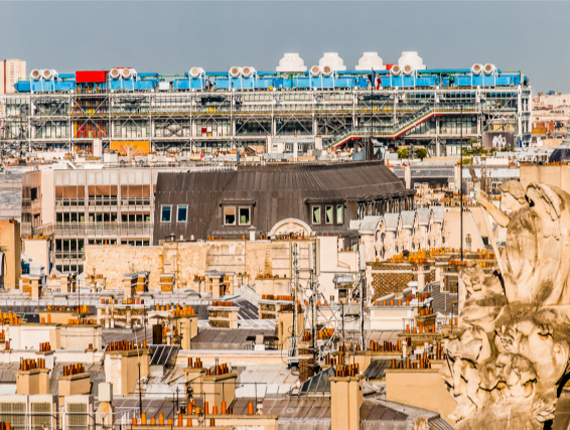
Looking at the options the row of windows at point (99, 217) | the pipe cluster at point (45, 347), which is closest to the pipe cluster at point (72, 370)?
the pipe cluster at point (45, 347)

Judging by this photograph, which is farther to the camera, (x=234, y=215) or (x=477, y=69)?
(x=477, y=69)

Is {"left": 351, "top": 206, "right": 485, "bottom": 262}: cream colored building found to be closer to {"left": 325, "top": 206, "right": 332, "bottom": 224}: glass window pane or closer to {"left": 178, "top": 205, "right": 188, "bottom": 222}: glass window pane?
{"left": 325, "top": 206, "right": 332, "bottom": 224}: glass window pane

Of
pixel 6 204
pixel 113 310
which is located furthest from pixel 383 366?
pixel 6 204

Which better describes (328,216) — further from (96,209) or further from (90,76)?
(90,76)

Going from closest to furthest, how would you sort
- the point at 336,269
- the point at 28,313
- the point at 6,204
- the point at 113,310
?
the point at 113,310, the point at 28,313, the point at 336,269, the point at 6,204

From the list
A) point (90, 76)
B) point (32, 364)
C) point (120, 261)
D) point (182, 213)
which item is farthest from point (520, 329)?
point (90, 76)

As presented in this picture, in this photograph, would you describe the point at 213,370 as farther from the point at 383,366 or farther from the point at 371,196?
the point at 371,196

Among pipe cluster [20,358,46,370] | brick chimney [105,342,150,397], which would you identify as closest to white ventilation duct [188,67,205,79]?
brick chimney [105,342,150,397]
